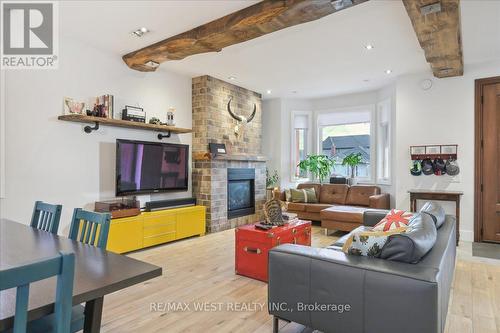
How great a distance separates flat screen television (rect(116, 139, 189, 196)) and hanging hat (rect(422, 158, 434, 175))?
3.91m

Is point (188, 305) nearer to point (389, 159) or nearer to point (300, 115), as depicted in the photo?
point (389, 159)

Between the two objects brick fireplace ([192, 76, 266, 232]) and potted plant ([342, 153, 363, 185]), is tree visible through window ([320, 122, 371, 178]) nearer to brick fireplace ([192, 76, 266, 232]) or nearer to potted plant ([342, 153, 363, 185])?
potted plant ([342, 153, 363, 185])

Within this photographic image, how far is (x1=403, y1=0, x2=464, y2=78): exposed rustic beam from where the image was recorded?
2582 mm

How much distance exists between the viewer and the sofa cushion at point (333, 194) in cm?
614

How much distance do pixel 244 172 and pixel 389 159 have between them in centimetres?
288

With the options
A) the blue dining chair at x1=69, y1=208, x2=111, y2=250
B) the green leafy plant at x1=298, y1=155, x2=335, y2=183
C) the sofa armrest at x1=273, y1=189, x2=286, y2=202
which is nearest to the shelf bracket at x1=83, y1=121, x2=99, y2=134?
the blue dining chair at x1=69, y1=208, x2=111, y2=250

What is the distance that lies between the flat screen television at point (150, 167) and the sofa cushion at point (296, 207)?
7.10 ft

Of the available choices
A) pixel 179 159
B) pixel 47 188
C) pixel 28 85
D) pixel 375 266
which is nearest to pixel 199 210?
pixel 179 159

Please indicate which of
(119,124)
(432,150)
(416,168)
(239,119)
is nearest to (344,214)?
(416,168)

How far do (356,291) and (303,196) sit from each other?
14.8 feet

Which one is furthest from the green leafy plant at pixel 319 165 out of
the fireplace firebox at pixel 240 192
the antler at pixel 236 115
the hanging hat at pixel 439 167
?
the hanging hat at pixel 439 167

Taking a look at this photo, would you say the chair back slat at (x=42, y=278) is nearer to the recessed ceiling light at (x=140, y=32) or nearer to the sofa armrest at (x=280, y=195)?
the recessed ceiling light at (x=140, y=32)

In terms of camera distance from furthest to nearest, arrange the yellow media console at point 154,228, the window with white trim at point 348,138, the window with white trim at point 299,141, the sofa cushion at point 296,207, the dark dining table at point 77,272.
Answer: the window with white trim at point 299,141
the window with white trim at point 348,138
the sofa cushion at point 296,207
the yellow media console at point 154,228
the dark dining table at point 77,272

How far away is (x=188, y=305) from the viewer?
8.45ft
